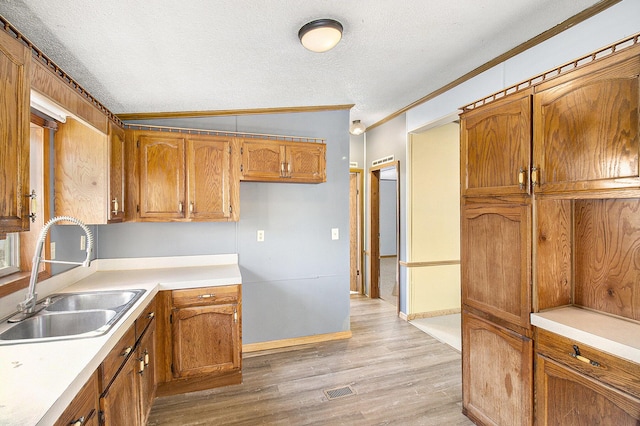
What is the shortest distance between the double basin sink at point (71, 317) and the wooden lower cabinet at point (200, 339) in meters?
0.37

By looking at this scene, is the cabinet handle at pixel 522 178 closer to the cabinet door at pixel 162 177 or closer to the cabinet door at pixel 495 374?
the cabinet door at pixel 495 374

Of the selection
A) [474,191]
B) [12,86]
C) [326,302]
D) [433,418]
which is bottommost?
[433,418]

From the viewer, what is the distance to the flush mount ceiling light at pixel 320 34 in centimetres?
179

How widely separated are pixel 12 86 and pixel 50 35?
2.41 ft

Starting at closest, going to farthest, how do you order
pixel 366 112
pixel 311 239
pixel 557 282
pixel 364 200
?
pixel 557 282
pixel 311 239
pixel 366 112
pixel 364 200

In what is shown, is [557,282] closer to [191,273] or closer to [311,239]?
[311,239]

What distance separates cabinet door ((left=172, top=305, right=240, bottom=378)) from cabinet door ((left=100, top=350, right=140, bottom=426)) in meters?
0.54

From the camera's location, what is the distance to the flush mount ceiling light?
1.79 meters

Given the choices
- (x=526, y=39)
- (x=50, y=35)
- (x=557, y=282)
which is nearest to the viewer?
(x=50, y=35)


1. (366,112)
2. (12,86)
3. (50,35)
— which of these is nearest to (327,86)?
(366,112)

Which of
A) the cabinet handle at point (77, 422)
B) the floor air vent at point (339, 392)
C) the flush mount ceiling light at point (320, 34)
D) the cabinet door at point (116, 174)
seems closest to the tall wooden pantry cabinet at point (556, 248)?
the floor air vent at point (339, 392)

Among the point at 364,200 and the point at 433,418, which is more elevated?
the point at 364,200

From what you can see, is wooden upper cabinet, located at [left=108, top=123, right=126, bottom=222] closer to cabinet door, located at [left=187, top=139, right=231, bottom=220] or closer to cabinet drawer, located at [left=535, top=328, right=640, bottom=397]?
cabinet door, located at [left=187, top=139, right=231, bottom=220]

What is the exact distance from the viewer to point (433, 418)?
7.05 ft
